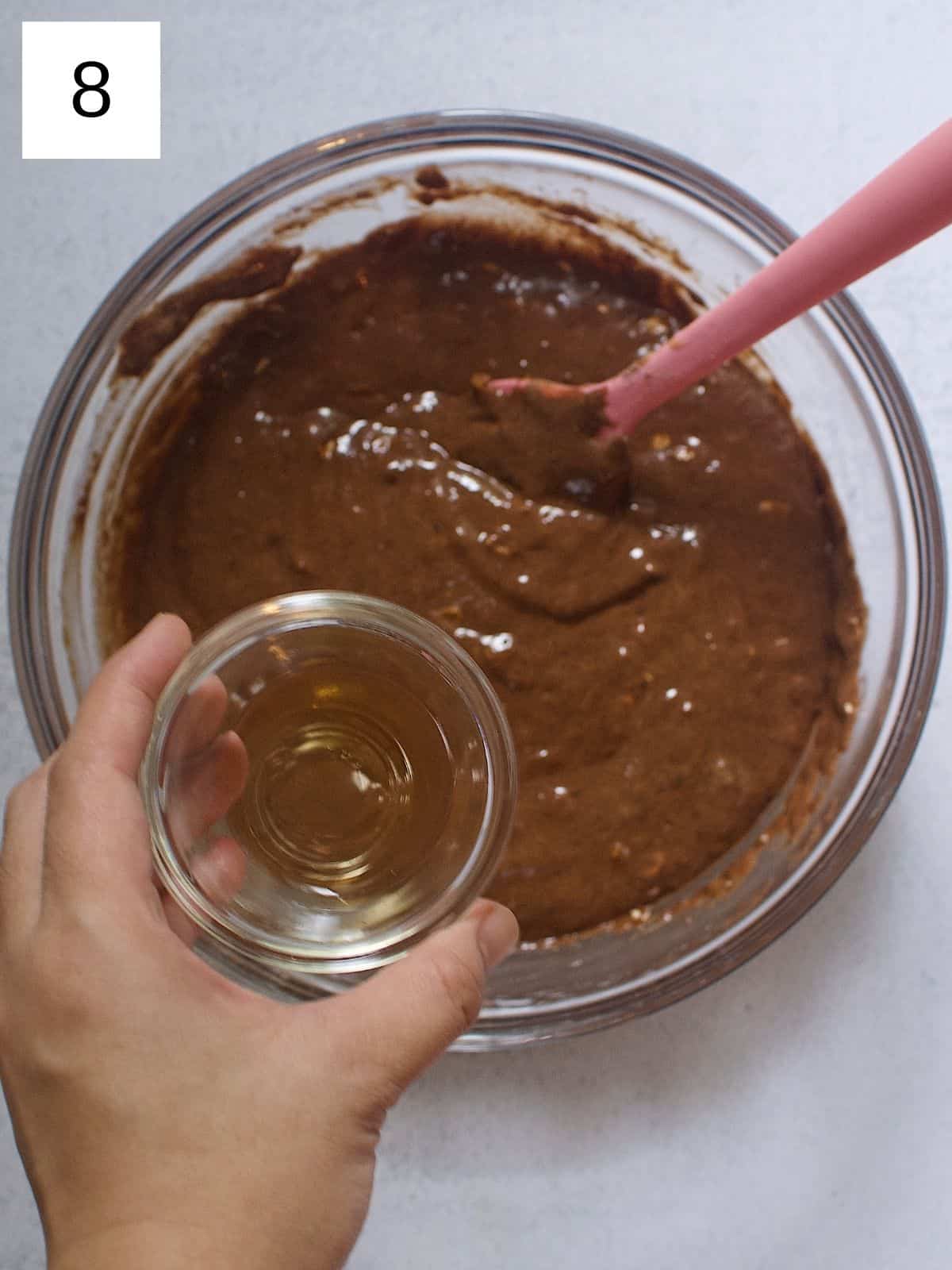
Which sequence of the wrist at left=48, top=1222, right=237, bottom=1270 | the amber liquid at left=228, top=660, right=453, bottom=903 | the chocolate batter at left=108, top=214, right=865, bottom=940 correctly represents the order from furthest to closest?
the chocolate batter at left=108, top=214, right=865, bottom=940
the amber liquid at left=228, top=660, right=453, bottom=903
the wrist at left=48, top=1222, right=237, bottom=1270

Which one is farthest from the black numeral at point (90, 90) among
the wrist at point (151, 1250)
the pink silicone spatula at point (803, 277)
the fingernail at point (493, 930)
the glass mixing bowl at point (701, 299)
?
the wrist at point (151, 1250)

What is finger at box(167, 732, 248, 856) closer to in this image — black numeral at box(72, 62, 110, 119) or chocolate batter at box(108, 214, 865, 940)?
chocolate batter at box(108, 214, 865, 940)

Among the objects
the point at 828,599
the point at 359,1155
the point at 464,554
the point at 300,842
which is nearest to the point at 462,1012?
the point at 359,1155

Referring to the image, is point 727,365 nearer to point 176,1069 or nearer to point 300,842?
point 300,842

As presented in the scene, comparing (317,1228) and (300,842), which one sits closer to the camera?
(317,1228)

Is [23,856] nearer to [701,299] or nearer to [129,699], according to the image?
[129,699]

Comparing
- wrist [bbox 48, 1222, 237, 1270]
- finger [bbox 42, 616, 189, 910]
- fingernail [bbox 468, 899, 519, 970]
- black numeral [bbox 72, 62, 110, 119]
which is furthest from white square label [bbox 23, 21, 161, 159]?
wrist [bbox 48, 1222, 237, 1270]

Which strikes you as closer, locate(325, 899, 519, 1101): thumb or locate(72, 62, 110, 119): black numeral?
locate(325, 899, 519, 1101): thumb
